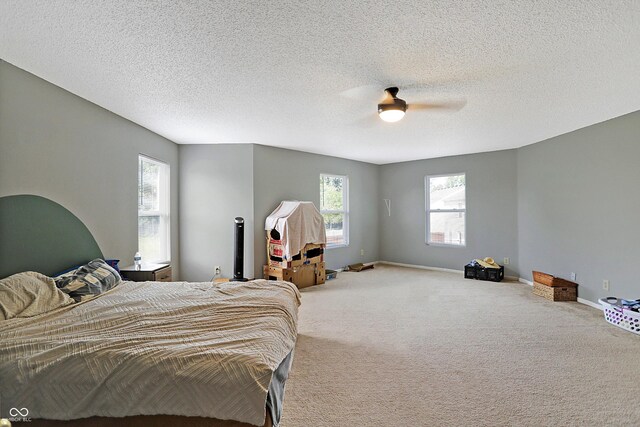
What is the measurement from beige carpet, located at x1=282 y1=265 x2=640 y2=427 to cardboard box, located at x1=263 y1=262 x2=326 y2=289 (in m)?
0.72

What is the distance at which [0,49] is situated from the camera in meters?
2.29

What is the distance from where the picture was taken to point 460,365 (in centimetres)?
267

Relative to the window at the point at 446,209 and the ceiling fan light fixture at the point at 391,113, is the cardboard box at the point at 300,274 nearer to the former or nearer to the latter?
the window at the point at 446,209

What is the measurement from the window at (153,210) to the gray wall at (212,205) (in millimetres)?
351

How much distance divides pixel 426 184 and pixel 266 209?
3.59 m

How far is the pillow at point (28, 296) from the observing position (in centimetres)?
210

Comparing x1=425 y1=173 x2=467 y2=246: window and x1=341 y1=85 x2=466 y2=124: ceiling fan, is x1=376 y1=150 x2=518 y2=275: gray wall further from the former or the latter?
x1=341 y1=85 x2=466 y2=124: ceiling fan

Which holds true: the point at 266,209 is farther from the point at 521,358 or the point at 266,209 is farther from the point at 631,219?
the point at 631,219

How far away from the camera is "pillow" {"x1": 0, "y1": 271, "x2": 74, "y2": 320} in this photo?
210 centimetres

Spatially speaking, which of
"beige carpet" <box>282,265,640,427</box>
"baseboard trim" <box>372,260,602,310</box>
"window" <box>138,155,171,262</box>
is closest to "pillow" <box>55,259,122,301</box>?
"window" <box>138,155,171,262</box>

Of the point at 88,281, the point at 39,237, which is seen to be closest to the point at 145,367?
the point at 88,281

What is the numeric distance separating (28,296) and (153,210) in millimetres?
2714

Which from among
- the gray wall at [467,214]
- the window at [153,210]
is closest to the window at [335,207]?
the gray wall at [467,214]

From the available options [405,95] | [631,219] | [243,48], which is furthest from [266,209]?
[631,219]
